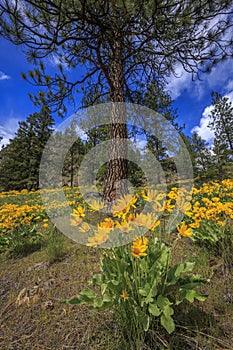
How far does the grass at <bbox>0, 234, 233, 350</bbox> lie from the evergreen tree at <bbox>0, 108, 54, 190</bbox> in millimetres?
17138

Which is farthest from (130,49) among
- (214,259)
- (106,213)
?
(214,259)

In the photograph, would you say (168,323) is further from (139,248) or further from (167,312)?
(139,248)

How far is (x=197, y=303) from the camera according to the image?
122 cm

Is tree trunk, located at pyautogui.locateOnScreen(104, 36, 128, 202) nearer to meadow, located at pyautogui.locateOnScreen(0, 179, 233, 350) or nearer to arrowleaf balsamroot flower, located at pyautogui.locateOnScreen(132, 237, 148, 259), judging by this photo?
meadow, located at pyautogui.locateOnScreen(0, 179, 233, 350)

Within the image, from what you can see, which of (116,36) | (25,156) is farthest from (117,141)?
(25,156)

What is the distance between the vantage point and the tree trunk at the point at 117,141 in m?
3.36

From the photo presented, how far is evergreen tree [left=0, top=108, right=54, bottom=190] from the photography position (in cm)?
1786

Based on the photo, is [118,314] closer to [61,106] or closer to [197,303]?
[197,303]

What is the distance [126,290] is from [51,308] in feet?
2.69

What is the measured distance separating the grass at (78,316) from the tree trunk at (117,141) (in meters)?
1.49

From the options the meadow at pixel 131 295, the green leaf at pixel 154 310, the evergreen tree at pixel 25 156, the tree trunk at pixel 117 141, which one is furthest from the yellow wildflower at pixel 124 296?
the evergreen tree at pixel 25 156

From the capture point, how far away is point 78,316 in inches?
49.4

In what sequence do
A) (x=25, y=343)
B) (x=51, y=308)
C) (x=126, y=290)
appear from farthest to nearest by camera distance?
(x=51, y=308) < (x=25, y=343) < (x=126, y=290)

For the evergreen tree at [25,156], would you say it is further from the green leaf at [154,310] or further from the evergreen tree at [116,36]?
the green leaf at [154,310]
